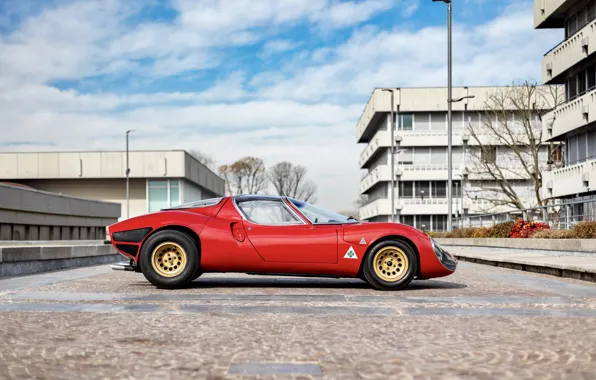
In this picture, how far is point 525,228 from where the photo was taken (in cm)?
2383

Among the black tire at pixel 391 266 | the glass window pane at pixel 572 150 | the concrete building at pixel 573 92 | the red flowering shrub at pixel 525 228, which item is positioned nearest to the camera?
the black tire at pixel 391 266

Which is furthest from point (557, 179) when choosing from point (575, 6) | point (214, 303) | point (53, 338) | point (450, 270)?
point (53, 338)

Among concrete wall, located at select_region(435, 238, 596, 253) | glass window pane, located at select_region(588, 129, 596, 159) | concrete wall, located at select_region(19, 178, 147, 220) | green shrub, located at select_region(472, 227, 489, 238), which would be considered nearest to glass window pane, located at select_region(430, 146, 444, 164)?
concrete wall, located at select_region(19, 178, 147, 220)

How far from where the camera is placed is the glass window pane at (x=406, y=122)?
224 ft

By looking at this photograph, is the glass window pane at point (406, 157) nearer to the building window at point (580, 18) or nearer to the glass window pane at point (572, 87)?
the glass window pane at point (572, 87)

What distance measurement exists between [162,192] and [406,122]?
2770 centimetres

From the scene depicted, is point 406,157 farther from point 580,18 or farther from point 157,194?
point 580,18

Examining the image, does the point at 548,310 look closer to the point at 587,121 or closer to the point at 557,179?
the point at 587,121

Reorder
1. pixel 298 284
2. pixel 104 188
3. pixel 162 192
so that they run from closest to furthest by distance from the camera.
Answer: pixel 298 284
pixel 104 188
pixel 162 192

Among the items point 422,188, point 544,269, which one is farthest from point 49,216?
point 544,269

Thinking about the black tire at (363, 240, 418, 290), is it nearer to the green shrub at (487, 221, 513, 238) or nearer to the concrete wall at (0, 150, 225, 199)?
the green shrub at (487, 221, 513, 238)

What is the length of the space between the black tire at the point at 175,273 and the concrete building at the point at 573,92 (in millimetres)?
24249

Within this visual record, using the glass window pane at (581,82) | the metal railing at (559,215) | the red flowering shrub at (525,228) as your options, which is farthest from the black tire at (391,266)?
the glass window pane at (581,82)

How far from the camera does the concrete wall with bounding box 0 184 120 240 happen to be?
132ft
